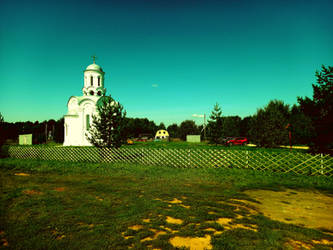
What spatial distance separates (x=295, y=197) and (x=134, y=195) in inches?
224

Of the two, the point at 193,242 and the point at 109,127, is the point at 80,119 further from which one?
the point at 193,242

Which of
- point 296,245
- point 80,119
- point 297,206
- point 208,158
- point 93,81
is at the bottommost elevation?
point 297,206

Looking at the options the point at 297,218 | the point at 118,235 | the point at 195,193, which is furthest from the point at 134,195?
the point at 297,218

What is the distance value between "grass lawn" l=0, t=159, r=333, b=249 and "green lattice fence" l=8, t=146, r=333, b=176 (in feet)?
Result: 8.21

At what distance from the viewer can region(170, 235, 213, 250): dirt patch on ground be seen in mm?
3275

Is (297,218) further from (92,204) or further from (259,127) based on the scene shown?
(259,127)

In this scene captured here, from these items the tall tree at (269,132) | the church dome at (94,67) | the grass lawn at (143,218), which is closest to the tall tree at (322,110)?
the grass lawn at (143,218)

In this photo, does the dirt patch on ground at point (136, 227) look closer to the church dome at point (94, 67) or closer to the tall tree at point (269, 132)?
the tall tree at point (269, 132)

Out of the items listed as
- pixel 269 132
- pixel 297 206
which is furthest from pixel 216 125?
pixel 297 206

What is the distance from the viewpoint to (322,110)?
4.59 m

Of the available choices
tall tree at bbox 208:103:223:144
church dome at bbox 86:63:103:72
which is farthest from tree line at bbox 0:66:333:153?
church dome at bbox 86:63:103:72

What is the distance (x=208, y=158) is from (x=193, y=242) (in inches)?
360

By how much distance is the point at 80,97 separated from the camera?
1137 inches

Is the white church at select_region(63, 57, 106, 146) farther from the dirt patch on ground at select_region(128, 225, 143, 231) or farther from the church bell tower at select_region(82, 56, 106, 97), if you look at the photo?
the dirt patch on ground at select_region(128, 225, 143, 231)
